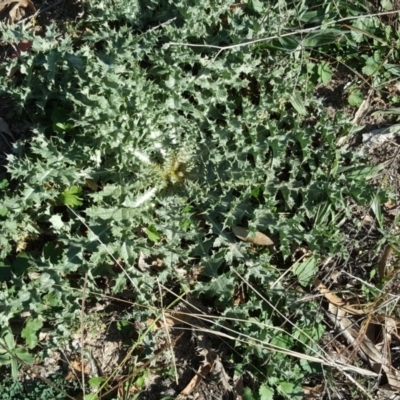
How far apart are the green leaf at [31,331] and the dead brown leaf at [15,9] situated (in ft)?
7.17

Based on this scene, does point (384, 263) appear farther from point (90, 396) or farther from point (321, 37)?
point (90, 396)

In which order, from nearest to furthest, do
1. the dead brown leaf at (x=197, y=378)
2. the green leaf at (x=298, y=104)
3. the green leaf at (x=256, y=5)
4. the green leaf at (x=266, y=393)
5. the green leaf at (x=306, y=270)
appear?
the green leaf at (x=266, y=393) < the dead brown leaf at (x=197, y=378) < the green leaf at (x=306, y=270) < the green leaf at (x=298, y=104) < the green leaf at (x=256, y=5)

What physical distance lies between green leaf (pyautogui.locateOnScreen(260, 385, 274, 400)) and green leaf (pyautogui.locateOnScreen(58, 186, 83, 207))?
1.59 m

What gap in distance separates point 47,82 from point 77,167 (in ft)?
1.95

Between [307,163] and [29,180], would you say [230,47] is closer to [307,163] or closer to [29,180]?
[307,163]

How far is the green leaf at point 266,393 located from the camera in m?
3.90

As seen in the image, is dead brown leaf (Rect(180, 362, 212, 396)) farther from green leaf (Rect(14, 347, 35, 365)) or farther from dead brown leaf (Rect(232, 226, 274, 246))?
green leaf (Rect(14, 347, 35, 365))

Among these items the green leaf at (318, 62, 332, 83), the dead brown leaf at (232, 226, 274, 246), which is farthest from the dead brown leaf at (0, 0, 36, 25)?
the dead brown leaf at (232, 226, 274, 246)

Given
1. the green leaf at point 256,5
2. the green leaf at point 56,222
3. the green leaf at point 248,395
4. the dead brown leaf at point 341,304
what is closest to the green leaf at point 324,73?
the green leaf at point 256,5

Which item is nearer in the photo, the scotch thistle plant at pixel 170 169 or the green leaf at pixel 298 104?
the scotch thistle plant at pixel 170 169

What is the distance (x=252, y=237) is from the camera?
4.14 metres

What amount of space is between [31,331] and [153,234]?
0.94 metres

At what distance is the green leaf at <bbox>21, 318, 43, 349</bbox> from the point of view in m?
3.96

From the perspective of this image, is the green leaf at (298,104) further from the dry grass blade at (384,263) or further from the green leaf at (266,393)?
the green leaf at (266,393)
